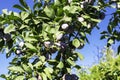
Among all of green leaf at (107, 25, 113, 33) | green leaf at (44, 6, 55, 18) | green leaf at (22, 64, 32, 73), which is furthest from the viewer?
green leaf at (107, 25, 113, 33)

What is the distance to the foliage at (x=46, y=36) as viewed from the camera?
251 centimetres

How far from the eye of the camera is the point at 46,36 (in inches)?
99.0

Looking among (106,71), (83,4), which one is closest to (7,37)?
(83,4)

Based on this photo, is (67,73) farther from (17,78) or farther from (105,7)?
(105,7)

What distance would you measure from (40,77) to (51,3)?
0.71m

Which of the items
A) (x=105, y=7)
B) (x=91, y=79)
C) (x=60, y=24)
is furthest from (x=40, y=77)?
(x=91, y=79)

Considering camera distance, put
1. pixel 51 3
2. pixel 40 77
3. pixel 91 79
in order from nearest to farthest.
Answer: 1. pixel 40 77
2. pixel 51 3
3. pixel 91 79

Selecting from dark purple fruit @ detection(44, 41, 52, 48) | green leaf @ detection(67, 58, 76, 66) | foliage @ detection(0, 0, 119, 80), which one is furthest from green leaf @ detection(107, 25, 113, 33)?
dark purple fruit @ detection(44, 41, 52, 48)

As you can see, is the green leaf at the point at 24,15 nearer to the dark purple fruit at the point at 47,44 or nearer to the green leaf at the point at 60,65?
the dark purple fruit at the point at 47,44

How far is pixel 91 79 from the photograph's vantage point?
638cm

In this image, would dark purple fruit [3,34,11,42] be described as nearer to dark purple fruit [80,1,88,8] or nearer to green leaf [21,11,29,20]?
green leaf [21,11,29,20]

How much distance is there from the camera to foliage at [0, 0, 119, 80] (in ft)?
8.23

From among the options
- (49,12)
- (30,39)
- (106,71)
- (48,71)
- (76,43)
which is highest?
(49,12)

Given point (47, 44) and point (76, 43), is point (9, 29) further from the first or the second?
point (76, 43)
